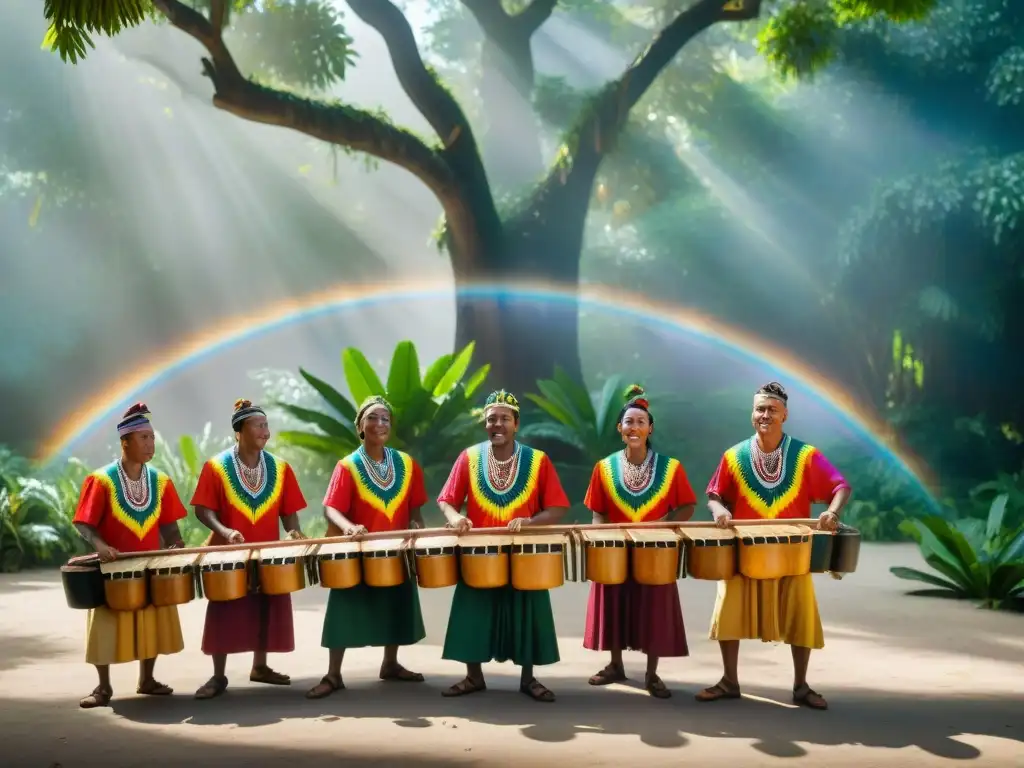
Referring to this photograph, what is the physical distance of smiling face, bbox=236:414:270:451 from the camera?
639 cm

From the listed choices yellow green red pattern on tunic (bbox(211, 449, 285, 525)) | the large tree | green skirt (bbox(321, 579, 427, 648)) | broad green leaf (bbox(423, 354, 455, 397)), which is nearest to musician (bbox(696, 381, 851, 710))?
green skirt (bbox(321, 579, 427, 648))

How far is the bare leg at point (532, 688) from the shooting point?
19.8 feet

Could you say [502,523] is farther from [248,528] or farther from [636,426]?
[248,528]

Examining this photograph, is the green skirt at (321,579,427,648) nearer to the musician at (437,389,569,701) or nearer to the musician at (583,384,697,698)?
the musician at (437,389,569,701)

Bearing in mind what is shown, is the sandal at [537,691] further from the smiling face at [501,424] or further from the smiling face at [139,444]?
the smiling face at [139,444]

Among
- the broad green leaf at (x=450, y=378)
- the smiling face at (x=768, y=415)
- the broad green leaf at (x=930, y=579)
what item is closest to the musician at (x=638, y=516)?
the smiling face at (x=768, y=415)

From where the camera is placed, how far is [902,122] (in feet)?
→ 79.5

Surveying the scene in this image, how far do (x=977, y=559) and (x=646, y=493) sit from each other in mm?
4756

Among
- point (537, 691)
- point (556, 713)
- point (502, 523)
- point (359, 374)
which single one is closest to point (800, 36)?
point (359, 374)

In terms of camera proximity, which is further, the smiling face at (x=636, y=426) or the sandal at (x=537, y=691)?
the smiling face at (x=636, y=426)

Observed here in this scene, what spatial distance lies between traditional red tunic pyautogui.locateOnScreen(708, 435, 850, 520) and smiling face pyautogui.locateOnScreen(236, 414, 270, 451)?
7.98 ft

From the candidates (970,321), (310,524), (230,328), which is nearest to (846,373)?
(970,321)

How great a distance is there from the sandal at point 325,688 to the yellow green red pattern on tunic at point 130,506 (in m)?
1.21

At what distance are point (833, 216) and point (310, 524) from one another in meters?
15.7
